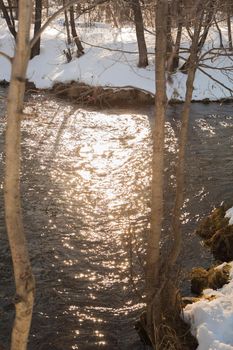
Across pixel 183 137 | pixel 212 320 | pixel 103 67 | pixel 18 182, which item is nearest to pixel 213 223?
pixel 212 320

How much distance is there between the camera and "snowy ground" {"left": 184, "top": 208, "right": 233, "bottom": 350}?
19.1ft

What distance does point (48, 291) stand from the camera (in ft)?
25.3

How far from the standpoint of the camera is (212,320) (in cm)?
613

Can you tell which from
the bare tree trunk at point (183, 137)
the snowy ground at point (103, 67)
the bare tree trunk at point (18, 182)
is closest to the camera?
the bare tree trunk at point (18, 182)

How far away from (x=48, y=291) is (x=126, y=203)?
12.1 ft

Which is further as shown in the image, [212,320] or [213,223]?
[213,223]

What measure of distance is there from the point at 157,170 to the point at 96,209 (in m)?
5.13

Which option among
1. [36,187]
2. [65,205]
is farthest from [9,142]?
[36,187]

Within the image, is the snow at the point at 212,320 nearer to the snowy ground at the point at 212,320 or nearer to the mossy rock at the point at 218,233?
the snowy ground at the point at 212,320

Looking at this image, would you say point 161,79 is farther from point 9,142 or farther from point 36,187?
point 36,187

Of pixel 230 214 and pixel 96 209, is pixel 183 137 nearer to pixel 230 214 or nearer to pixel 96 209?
pixel 230 214

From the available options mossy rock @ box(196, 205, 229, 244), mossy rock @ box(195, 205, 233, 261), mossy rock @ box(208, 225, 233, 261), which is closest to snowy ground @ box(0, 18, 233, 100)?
mossy rock @ box(196, 205, 229, 244)

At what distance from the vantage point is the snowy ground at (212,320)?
581 centimetres

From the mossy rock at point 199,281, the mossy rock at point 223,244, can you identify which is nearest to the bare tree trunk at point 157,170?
the mossy rock at point 199,281
